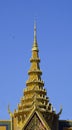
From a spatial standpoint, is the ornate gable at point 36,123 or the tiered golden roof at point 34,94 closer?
the ornate gable at point 36,123

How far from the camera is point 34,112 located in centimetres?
8638

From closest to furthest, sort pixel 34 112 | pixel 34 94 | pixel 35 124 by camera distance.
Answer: pixel 35 124
pixel 34 112
pixel 34 94

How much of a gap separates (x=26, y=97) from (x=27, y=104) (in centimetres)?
176

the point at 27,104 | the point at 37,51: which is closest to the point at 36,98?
the point at 27,104

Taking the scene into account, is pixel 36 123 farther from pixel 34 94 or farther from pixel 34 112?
pixel 34 94

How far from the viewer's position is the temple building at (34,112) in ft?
283

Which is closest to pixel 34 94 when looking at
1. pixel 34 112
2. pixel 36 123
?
pixel 34 112

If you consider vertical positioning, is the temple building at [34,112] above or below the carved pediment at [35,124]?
above

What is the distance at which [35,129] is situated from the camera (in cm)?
8588

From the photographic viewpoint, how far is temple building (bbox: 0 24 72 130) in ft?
283

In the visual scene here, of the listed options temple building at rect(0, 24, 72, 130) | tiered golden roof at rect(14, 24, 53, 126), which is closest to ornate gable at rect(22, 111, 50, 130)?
temple building at rect(0, 24, 72, 130)

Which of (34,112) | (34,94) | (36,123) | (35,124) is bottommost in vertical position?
(35,124)

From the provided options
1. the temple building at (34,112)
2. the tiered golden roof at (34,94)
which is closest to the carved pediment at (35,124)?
the temple building at (34,112)

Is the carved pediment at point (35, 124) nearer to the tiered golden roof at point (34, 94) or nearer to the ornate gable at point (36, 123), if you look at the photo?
the ornate gable at point (36, 123)
